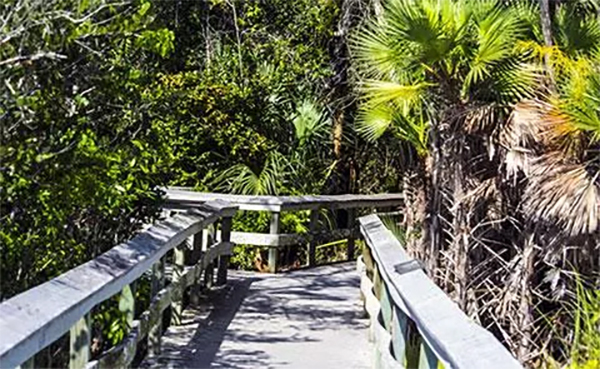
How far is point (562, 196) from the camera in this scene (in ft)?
20.8

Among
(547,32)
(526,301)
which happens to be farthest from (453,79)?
(526,301)

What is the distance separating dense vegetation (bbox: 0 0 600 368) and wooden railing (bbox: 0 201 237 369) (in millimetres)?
472

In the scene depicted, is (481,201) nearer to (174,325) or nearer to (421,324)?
(174,325)

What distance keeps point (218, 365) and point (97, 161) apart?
1612 mm

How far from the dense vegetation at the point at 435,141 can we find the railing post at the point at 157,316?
1.60 feet

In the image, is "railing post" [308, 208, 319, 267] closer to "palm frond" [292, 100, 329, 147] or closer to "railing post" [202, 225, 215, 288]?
"palm frond" [292, 100, 329, 147]

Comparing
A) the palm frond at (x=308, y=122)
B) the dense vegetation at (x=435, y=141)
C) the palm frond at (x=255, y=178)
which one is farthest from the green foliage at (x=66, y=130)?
the palm frond at (x=308, y=122)

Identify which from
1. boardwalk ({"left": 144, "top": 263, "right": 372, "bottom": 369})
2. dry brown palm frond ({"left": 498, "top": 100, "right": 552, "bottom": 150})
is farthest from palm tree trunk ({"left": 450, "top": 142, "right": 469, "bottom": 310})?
boardwalk ({"left": 144, "top": 263, "right": 372, "bottom": 369})

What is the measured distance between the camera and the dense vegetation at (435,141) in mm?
4594

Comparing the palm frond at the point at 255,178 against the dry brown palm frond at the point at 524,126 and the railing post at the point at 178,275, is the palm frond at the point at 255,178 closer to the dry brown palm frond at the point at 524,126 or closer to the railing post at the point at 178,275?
the railing post at the point at 178,275

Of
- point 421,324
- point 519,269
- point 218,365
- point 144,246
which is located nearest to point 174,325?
point 218,365

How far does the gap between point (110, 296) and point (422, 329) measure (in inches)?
59.5

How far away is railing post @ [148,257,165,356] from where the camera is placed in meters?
5.73

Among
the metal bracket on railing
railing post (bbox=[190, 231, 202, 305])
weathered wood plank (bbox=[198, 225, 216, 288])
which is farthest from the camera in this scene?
weathered wood plank (bbox=[198, 225, 216, 288])
